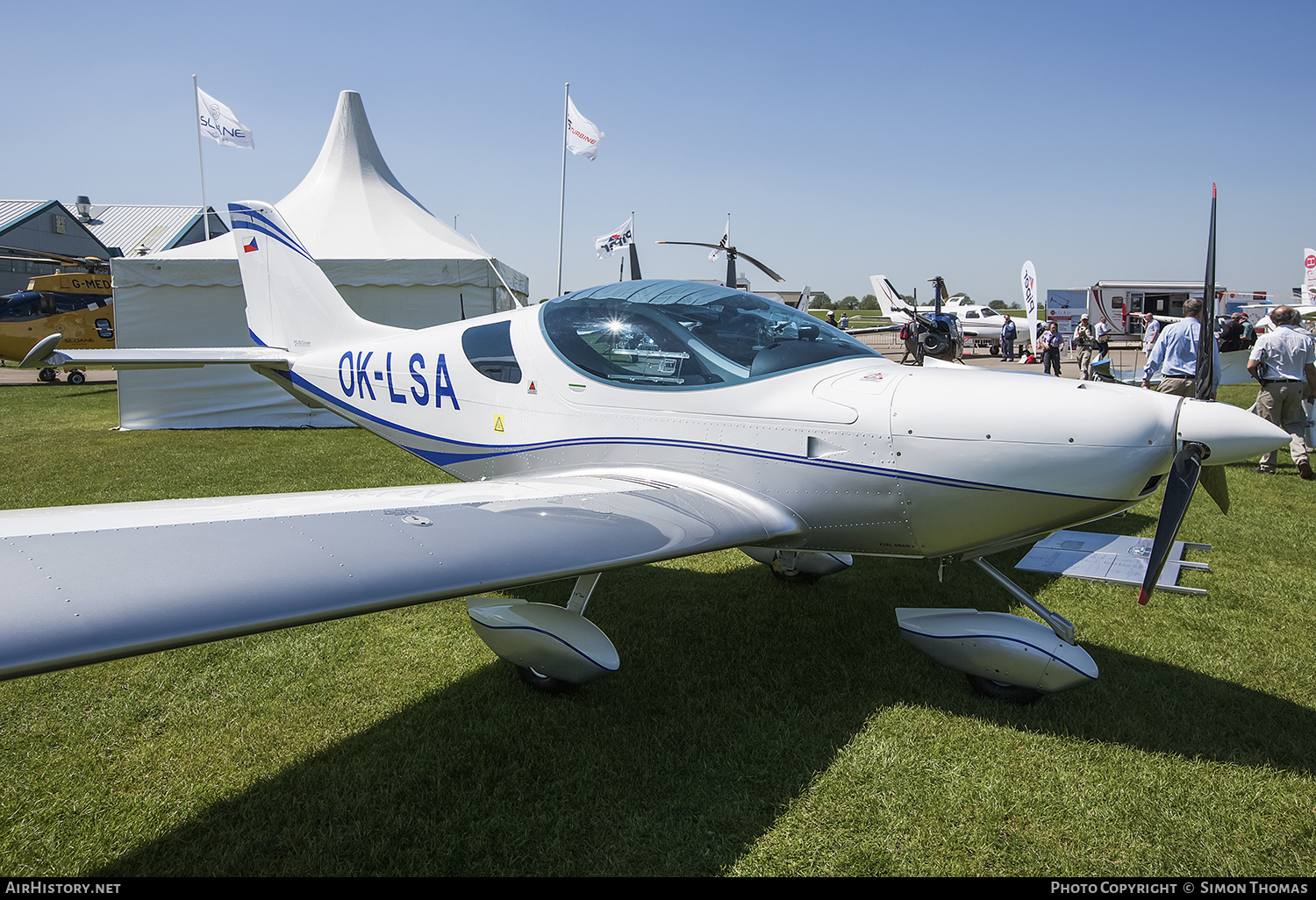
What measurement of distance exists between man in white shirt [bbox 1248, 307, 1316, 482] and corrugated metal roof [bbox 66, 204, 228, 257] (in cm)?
4402

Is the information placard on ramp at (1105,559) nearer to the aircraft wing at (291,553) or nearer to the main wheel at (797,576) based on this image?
the main wheel at (797,576)

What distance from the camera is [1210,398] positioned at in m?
3.64

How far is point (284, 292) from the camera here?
20.8 feet

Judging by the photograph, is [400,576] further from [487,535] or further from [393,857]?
[393,857]

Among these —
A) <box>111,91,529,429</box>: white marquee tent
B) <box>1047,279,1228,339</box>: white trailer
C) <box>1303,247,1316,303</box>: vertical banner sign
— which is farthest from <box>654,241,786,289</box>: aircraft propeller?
<box>1303,247,1316,303</box>: vertical banner sign

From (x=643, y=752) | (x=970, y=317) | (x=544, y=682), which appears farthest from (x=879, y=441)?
(x=970, y=317)

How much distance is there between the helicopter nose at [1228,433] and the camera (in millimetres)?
2865

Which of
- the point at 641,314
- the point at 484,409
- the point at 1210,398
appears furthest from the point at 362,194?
the point at 1210,398

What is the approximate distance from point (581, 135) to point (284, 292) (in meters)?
10.6

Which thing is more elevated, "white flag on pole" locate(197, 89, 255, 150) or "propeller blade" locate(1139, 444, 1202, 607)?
"white flag on pole" locate(197, 89, 255, 150)

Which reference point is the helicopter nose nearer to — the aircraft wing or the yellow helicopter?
the aircraft wing

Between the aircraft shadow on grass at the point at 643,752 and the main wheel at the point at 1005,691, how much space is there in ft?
0.23

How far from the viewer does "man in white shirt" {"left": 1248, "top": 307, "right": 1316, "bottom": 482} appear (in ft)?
26.5

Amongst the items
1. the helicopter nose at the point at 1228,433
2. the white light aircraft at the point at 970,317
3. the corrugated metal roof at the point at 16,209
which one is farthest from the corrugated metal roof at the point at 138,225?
the helicopter nose at the point at 1228,433
